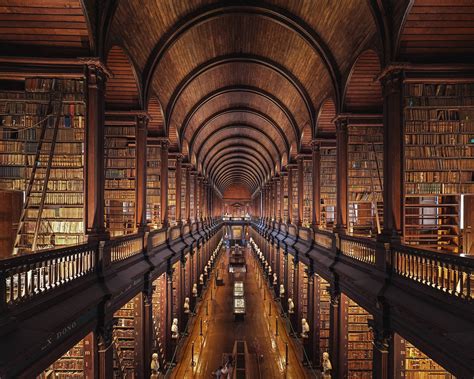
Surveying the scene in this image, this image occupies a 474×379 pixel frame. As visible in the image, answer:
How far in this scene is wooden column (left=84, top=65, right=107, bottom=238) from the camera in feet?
19.3

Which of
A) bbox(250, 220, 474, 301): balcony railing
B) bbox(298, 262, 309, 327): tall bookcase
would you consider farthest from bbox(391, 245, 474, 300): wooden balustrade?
bbox(298, 262, 309, 327): tall bookcase

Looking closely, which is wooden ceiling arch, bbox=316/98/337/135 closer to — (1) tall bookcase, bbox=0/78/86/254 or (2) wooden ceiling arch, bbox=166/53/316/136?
(2) wooden ceiling arch, bbox=166/53/316/136

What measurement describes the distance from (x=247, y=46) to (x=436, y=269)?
32.3 ft

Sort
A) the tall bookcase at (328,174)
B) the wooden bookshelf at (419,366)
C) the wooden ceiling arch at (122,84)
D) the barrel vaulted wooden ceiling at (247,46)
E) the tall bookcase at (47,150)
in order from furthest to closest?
the tall bookcase at (328,174) → the wooden ceiling arch at (122,84) → the tall bookcase at (47,150) → the wooden bookshelf at (419,366) → the barrel vaulted wooden ceiling at (247,46)

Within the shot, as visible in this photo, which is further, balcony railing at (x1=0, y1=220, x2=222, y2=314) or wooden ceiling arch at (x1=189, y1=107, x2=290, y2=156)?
wooden ceiling arch at (x1=189, y1=107, x2=290, y2=156)

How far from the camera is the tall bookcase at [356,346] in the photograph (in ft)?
26.7

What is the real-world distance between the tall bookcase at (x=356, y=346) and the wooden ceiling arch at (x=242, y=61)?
21.1 feet

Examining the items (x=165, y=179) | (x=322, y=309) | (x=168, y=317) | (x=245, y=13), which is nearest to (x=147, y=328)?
(x=168, y=317)

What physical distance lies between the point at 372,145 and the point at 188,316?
10.5 m

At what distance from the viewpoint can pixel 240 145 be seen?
28.3m

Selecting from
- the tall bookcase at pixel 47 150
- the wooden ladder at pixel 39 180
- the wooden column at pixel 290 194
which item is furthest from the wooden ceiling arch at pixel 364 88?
the wooden column at pixel 290 194

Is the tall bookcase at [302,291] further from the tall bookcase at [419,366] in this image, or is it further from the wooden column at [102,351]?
the wooden column at [102,351]

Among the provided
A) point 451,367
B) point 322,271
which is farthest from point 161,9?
point 451,367

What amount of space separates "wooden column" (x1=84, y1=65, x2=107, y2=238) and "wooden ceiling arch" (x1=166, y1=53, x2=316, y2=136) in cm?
590
